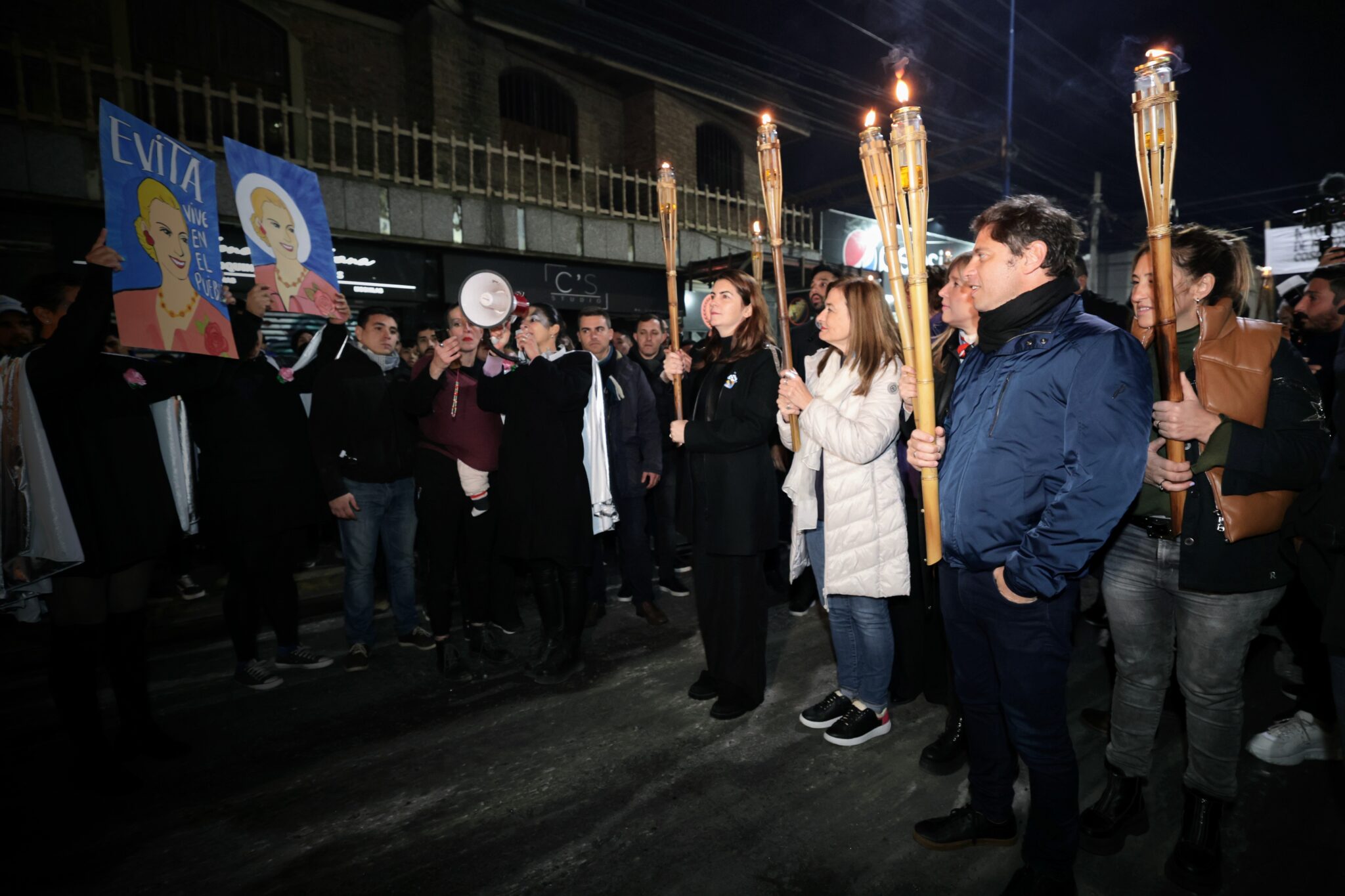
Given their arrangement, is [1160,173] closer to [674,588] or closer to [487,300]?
[487,300]

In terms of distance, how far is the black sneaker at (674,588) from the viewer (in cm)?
590

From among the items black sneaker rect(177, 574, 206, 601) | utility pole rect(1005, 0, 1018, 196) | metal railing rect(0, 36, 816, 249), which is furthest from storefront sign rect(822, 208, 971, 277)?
black sneaker rect(177, 574, 206, 601)

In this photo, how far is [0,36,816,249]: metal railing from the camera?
8312 millimetres

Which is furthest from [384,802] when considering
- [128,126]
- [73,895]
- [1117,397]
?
[128,126]

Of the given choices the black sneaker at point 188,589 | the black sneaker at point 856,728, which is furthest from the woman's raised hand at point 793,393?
the black sneaker at point 188,589

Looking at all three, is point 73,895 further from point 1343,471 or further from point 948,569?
point 1343,471

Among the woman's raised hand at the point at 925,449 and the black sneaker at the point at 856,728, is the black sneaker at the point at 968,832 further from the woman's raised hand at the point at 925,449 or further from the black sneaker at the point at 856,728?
the woman's raised hand at the point at 925,449

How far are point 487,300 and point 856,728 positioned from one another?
10.1 ft

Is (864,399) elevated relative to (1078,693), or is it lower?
elevated

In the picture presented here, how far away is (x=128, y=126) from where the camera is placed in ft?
11.5

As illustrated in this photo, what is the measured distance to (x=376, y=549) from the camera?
4676mm

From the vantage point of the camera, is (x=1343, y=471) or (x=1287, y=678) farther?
(x=1287, y=678)

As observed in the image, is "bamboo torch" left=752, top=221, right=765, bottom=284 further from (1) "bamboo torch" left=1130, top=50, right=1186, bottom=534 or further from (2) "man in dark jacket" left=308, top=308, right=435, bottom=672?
(2) "man in dark jacket" left=308, top=308, right=435, bottom=672

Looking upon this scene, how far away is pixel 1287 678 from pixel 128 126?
693cm
